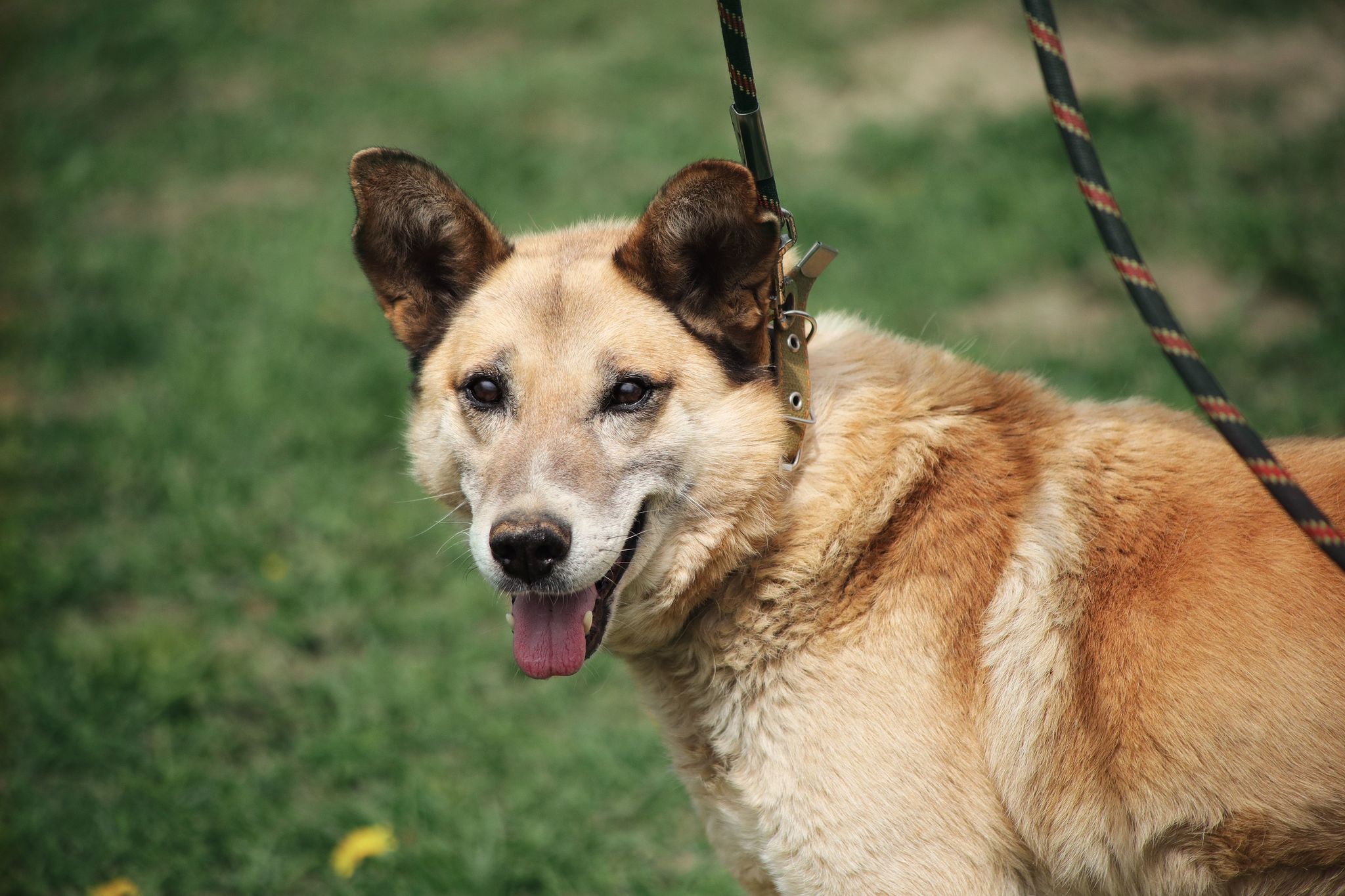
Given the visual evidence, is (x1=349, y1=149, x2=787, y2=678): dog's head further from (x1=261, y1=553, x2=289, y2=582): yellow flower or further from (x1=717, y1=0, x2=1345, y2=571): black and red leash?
(x1=261, y1=553, x2=289, y2=582): yellow flower

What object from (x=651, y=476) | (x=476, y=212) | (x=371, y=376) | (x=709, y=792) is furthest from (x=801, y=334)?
(x=371, y=376)

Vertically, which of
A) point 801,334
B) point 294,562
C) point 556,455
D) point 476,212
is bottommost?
point 294,562

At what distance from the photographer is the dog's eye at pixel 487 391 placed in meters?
2.58

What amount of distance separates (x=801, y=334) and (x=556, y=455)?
0.69 m

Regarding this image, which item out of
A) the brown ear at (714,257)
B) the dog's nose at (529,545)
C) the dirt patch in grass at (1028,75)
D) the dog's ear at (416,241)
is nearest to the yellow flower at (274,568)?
the dog's ear at (416,241)

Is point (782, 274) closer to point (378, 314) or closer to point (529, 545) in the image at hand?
point (529, 545)

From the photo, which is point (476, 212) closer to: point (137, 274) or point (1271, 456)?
point (1271, 456)

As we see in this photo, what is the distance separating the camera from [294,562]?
187 inches

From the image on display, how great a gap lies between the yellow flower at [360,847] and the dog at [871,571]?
135 cm

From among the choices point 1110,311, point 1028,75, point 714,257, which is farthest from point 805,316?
point 1028,75

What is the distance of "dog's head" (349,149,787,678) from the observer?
2.34m

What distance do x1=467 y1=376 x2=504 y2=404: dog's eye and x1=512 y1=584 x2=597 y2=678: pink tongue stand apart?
0.52m

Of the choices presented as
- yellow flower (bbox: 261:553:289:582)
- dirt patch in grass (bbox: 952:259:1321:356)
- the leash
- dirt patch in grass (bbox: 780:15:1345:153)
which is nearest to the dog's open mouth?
the leash

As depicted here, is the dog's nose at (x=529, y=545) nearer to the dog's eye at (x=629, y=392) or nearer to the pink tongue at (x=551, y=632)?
the pink tongue at (x=551, y=632)
